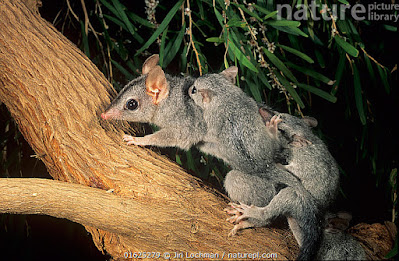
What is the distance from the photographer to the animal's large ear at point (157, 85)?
107 inches

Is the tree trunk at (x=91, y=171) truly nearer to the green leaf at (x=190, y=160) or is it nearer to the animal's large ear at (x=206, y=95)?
the animal's large ear at (x=206, y=95)

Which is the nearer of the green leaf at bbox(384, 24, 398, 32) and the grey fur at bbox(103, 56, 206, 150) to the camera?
the grey fur at bbox(103, 56, 206, 150)

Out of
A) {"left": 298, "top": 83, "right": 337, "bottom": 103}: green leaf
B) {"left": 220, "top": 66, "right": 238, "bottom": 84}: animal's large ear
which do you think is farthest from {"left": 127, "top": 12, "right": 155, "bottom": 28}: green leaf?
{"left": 298, "top": 83, "right": 337, "bottom": 103}: green leaf

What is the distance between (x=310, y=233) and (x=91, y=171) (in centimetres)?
131

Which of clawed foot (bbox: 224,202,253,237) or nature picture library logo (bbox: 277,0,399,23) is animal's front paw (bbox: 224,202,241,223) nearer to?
clawed foot (bbox: 224,202,253,237)

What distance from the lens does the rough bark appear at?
2.29 meters

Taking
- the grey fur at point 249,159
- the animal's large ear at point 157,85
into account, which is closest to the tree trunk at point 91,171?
the grey fur at point 249,159

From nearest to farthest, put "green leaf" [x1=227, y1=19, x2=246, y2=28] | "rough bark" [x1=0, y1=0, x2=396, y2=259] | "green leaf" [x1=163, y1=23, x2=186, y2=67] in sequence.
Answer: "rough bark" [x1=0, y1=0, x2=396, y2=259], "green leaf" [x1=227, y1=19, x2=246, y2=28], "green leaf" [x1=163, y1=23, x2=186, y2=67]

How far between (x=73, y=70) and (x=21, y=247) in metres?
2.43

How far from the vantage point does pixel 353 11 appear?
10.8 ft

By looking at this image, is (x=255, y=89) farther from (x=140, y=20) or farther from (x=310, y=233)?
(x=310, y=233)

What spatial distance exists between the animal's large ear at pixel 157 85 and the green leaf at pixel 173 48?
0.35 metres

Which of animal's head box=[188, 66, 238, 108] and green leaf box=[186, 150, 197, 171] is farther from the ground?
animal's head box=[188, 66, 238, 108]

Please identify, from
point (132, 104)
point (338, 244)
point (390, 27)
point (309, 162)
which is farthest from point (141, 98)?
point (390, 27)
